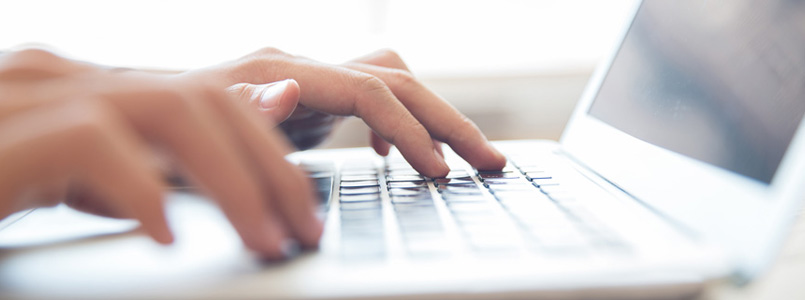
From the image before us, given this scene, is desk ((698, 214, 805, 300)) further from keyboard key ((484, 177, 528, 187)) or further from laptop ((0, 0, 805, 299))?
keyboard key ((484, 177, 528, 187))

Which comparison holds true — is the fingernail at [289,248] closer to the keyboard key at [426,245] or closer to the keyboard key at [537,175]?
the keyboard key at [426,245]

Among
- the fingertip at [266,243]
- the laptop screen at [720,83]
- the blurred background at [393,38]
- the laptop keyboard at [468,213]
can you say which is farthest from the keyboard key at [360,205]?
the blurred background at [393,38]

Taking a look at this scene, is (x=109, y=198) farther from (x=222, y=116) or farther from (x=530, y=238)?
(x=530, y=238)

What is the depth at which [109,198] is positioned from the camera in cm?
26

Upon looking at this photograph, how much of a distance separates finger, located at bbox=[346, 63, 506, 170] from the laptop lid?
0.31ft

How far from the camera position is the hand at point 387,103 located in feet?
1.61

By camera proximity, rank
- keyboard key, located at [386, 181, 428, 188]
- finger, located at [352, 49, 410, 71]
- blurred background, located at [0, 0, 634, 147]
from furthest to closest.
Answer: blurred background, located at [0, 0, 634, 147] < finger, located at [352, 49, 410, 71] < keyboard key, located at [386, 181, 428, 188]

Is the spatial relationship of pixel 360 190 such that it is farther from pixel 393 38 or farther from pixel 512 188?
pixel 393 38

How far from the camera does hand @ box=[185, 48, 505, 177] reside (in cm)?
49

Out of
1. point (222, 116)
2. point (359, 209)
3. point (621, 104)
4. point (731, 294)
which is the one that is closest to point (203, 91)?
point (222, 116)

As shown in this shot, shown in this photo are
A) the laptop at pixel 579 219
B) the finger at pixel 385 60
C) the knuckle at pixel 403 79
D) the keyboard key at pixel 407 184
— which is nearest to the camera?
the laptop at pixel 579 219

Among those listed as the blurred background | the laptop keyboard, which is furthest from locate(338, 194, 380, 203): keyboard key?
the blurred background

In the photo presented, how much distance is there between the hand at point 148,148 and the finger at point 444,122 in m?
0.25

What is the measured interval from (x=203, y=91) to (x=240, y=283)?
0.35ft
